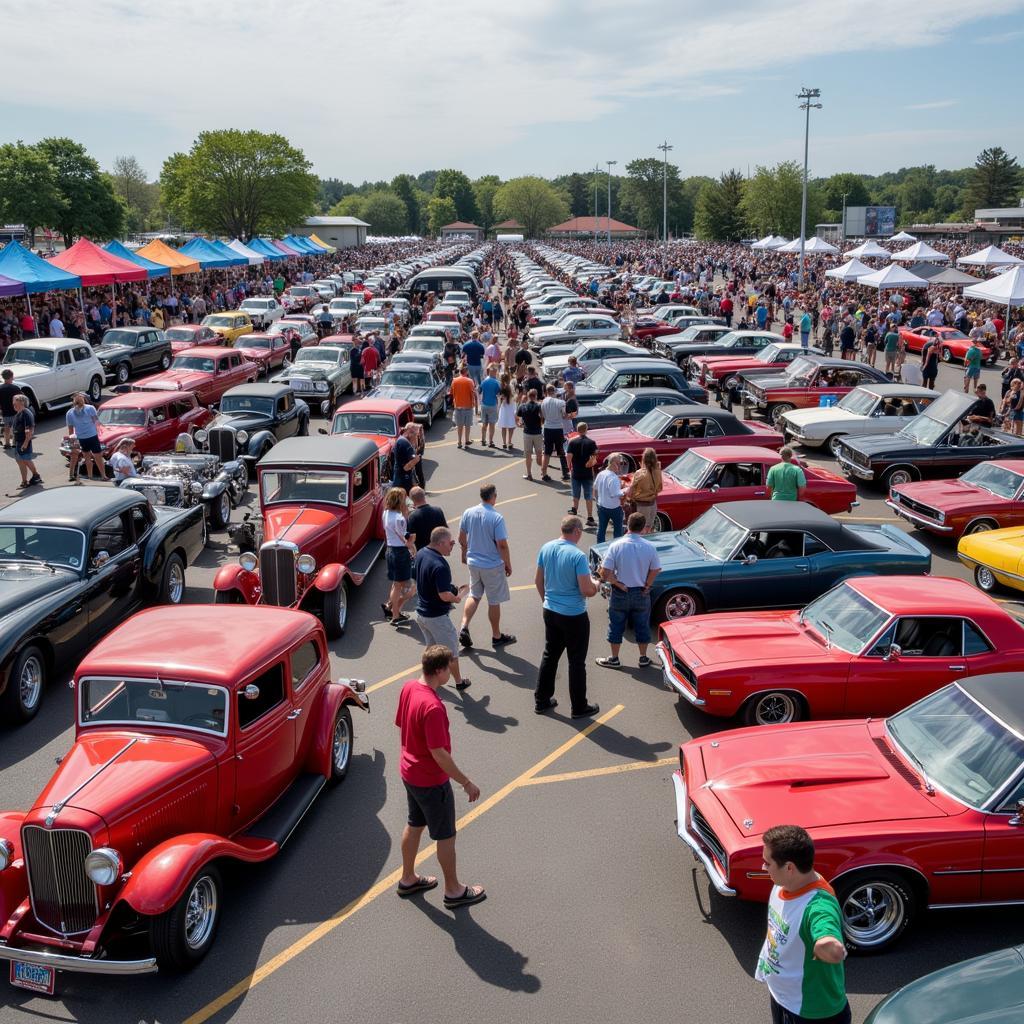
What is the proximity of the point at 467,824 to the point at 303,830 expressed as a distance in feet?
4.02

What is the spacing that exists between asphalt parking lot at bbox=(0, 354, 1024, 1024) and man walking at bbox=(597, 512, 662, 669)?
2.40ft

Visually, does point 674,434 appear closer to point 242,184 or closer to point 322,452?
point 322,452

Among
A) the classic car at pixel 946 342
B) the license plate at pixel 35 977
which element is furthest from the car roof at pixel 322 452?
the classic car at pixel 946 342

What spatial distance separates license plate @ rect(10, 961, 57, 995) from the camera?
509 centimetres

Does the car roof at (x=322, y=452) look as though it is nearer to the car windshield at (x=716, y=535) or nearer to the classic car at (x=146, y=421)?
the car windshield at (x=716, y=535)

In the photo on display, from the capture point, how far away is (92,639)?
9.70m

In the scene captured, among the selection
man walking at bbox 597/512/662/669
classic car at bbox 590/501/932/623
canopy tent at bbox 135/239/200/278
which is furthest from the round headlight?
canopy tent at bbox 135/239/200/278

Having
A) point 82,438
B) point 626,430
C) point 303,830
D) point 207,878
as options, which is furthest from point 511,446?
point 207,878

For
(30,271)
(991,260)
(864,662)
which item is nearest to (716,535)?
(864,662)

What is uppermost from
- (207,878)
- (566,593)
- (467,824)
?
(566,593)

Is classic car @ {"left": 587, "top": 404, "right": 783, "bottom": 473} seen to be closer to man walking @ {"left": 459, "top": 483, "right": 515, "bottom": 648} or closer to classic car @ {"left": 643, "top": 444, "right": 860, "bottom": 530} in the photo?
classic car @ {"left": 643, "top": 444, "right": 860, "bottom": 530}

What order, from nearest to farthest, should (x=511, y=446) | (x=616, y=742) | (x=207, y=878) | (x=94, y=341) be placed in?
(x=207, y=878) < (x=616, y=742) < (x=511, y=446) < (x=94, y=341)

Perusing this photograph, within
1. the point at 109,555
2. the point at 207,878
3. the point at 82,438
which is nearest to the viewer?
the point at 207,878

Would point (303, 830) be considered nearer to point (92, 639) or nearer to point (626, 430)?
point (92, 639)
